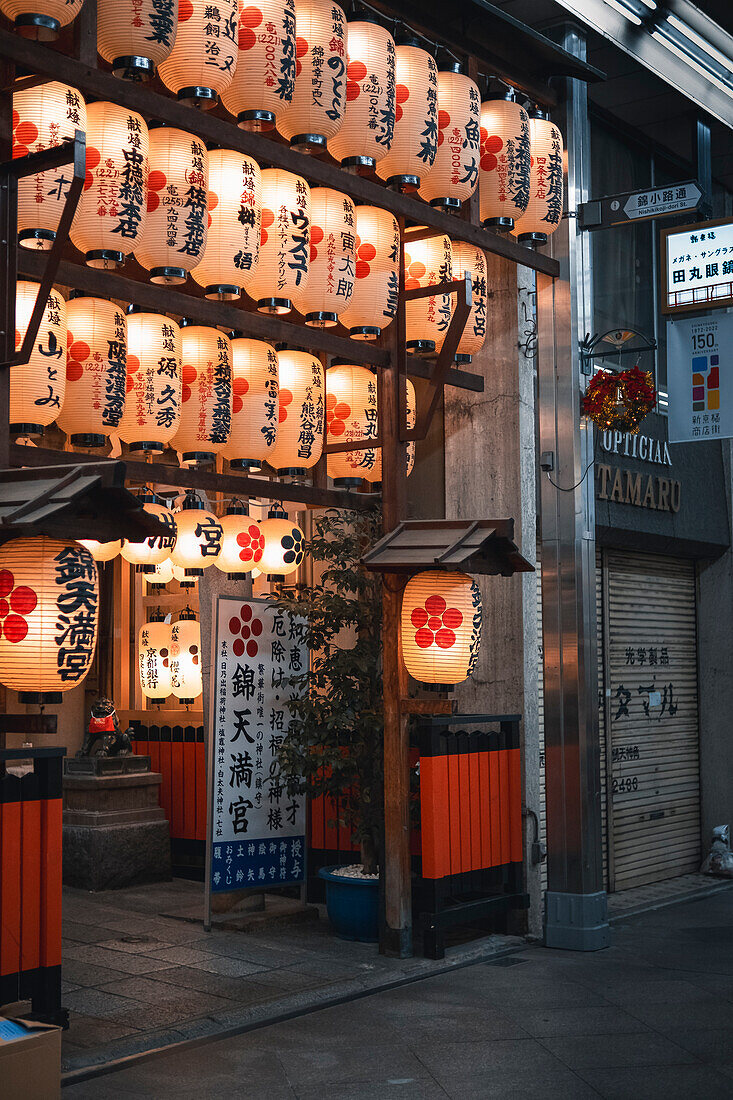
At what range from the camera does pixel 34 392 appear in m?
7.13

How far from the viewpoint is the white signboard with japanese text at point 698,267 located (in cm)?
1101

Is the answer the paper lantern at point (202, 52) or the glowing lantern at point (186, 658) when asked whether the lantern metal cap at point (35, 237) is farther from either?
the glowing lantern at point (186, 658)

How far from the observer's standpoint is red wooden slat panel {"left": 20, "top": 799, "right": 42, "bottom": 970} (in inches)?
255

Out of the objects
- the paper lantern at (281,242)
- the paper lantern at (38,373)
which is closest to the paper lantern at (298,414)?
the paper lantern at (281,242)

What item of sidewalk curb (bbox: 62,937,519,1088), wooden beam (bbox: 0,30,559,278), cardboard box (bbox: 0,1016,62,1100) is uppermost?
wooden beam (bbox: 0,30,559,278)

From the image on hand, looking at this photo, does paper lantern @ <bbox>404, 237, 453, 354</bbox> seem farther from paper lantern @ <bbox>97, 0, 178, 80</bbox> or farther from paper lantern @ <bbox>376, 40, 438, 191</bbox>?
paper lantern @ <bbox>97, 0, 178, 80</bbox>

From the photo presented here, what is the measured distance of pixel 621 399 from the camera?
10109mm

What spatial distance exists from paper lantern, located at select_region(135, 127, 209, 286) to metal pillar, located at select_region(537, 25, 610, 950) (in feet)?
13.4

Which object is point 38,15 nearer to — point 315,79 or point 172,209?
point 172,209

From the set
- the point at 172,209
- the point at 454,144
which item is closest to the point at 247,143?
the point at 172,209

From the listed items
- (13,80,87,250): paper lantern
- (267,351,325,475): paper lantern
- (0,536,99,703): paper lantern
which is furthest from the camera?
(267,351,325,475): paper lantern

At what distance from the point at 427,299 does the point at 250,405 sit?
187 cm

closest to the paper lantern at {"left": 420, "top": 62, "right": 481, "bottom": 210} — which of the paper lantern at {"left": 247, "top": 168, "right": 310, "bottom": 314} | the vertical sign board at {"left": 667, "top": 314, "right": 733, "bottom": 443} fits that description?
the paper lantern at {"left": 247, "top": 168, "right": 310, "bottom": 314}

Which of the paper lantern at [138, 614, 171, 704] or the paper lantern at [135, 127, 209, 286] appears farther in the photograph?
the paper lantern at [138, 614, 171, 704]
